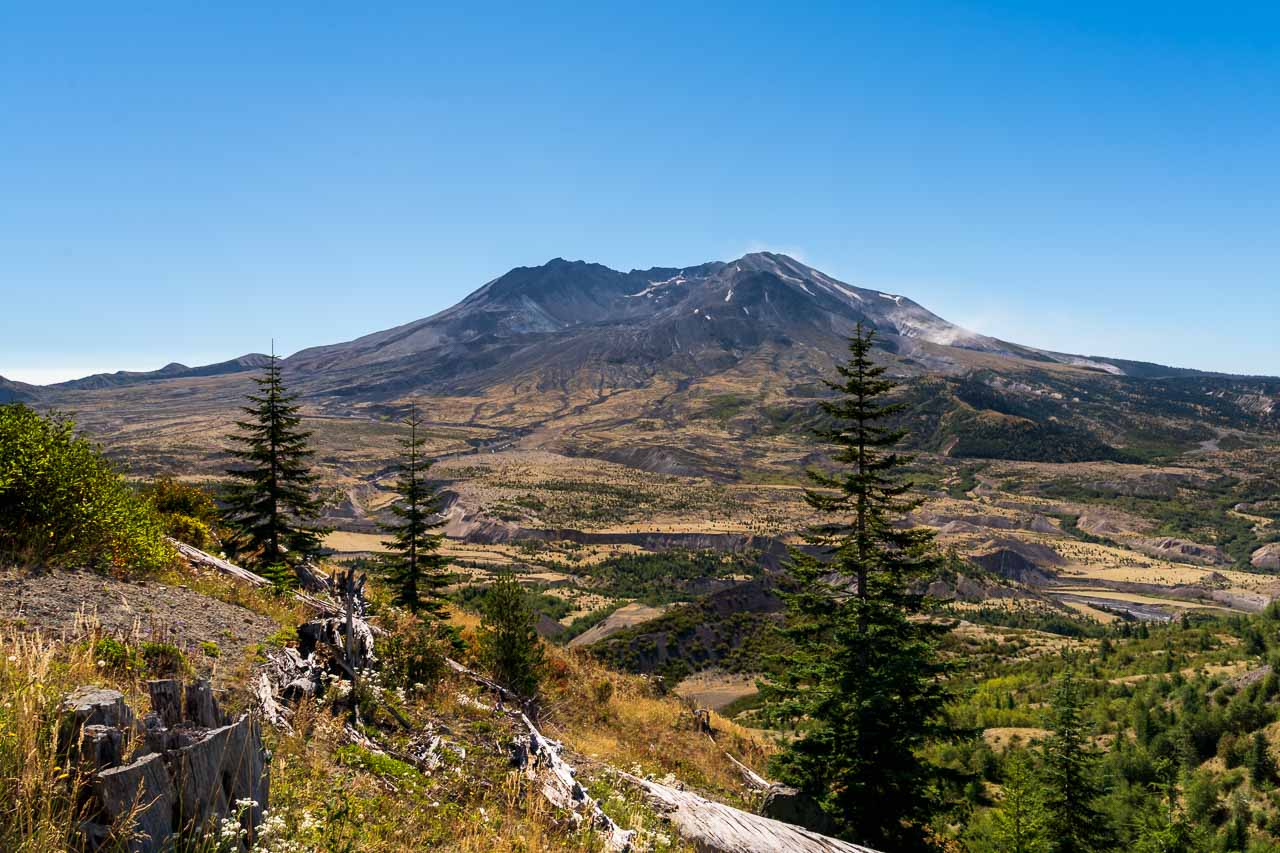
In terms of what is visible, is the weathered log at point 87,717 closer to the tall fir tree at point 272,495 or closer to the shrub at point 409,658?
the shrub at point 409,658

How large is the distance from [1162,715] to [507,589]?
81.4 ft

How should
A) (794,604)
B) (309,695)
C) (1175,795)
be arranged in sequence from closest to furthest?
(309,695) < (794,604) < (1175,795)

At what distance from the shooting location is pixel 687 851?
5.75m

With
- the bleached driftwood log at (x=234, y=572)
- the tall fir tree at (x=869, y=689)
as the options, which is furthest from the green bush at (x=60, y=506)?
the tall fir tree at (x=869, y=689)

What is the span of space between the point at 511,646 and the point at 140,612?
5861 millimetres

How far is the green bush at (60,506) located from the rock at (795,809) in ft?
37.0

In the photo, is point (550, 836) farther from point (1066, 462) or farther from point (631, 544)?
point (1066, 462)

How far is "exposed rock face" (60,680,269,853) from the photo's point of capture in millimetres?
3184

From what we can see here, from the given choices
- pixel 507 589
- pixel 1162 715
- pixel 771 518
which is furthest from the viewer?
pixel 771 518

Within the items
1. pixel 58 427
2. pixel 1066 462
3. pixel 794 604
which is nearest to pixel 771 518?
pixel 794 604

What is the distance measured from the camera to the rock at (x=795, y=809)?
506 inches

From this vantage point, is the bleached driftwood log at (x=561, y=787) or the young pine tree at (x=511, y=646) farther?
the young pine tree at (x=511, y=646)

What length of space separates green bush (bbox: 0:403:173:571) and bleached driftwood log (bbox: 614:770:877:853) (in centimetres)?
771

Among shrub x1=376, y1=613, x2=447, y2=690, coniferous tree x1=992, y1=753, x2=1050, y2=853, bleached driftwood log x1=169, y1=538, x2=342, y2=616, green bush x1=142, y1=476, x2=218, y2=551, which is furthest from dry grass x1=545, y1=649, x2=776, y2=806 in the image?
green bush x1=142, y1=476, x2=218, y2=551
